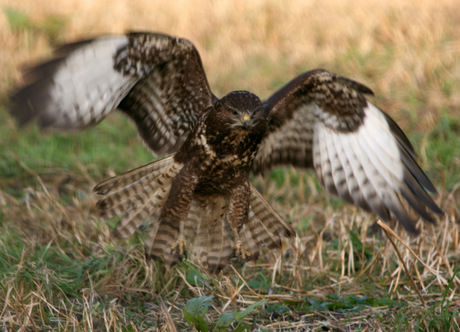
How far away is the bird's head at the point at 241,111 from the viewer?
453 cm

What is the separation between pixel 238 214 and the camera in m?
4.80

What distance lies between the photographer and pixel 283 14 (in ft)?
Answer: 35.1

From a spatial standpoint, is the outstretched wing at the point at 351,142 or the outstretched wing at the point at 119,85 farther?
the outstretched wing at the point at 351,142

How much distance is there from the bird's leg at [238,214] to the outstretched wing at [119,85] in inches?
26.2

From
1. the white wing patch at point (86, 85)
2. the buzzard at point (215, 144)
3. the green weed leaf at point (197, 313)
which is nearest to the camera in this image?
the green weed leaf at point (197, 313)

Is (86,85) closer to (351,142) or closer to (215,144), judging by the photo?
(215,144)

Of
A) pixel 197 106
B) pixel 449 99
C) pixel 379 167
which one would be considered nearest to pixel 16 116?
pixel 197 106

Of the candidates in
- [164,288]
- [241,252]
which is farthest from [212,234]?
[164,288]

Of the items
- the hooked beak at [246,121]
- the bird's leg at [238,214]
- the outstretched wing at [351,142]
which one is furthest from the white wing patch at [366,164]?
the hooked beak at [246,121]

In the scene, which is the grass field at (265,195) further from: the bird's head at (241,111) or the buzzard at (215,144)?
the bird's head at (241,111)

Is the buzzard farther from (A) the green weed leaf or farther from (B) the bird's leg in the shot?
(A) the green weed leaf

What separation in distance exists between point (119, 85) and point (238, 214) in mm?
1200

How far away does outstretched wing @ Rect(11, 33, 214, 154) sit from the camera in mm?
4172

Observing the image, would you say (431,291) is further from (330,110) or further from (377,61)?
(377,61)
